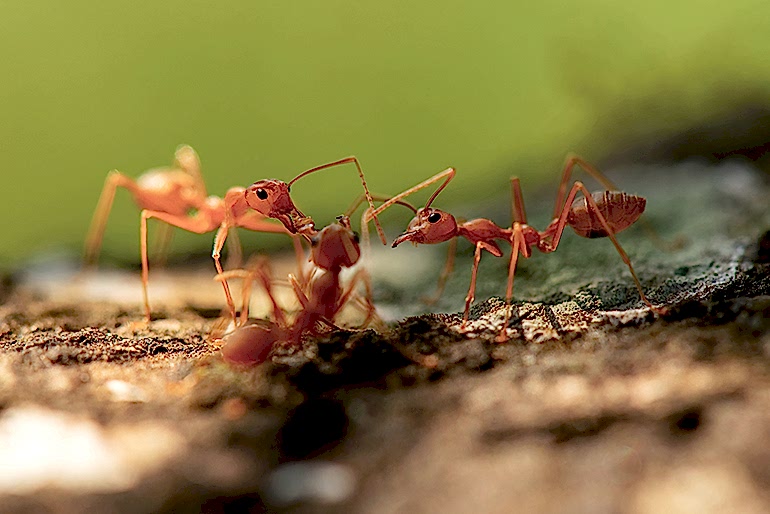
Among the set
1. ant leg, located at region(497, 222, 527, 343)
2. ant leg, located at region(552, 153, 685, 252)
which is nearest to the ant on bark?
ant leg, located at region(497, 222, 527, 343)

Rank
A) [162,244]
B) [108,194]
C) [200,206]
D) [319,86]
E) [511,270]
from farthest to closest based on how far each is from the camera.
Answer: [319,86] < [162,244] < [200,206] < [108,194] < [511,270]

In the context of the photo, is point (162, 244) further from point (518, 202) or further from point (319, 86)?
point (518, 202)

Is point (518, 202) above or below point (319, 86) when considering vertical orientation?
below

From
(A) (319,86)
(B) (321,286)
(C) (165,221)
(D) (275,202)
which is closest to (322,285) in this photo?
(B) (321,286)

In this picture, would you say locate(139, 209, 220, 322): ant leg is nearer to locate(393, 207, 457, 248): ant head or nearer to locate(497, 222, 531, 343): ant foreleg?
locate(393, 207, 457, 248): ant head

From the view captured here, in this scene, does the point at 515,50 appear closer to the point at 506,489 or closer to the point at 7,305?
the point at 7,305

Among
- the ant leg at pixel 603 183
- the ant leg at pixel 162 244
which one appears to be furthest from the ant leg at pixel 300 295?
the ant leg at pixel 162 244

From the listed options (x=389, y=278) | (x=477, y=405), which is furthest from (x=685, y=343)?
(x=389, y=278)
